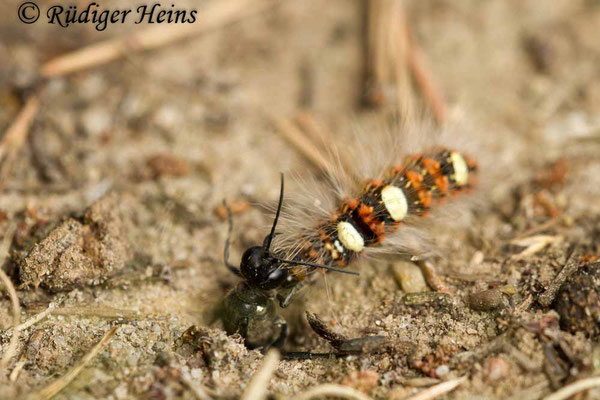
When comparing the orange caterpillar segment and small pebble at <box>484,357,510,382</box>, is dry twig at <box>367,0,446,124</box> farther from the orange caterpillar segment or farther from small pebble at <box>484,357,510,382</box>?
small pebble at <box>484,357,510,382</box>

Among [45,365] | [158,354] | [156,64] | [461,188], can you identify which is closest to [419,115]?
[461,188]

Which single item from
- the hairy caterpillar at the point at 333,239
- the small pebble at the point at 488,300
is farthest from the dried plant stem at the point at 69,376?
the small pebble at the point at 488,300

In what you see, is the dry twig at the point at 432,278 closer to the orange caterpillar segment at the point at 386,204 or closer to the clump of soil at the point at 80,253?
the orange caterpillar segment at the point at 386,204

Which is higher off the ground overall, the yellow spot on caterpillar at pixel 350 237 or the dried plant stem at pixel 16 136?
the dried plant stem at pixel 16 136

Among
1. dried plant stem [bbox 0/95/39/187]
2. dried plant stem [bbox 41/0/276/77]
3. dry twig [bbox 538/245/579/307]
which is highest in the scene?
dried plant stem [bbox 41/0/276/77]

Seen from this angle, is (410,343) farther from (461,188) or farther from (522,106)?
(522,106)

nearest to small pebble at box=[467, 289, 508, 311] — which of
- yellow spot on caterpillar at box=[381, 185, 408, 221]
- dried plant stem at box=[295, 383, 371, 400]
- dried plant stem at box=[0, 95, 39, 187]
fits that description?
yellow spot on caterpillar at box=[381, 185, 408, 221]
